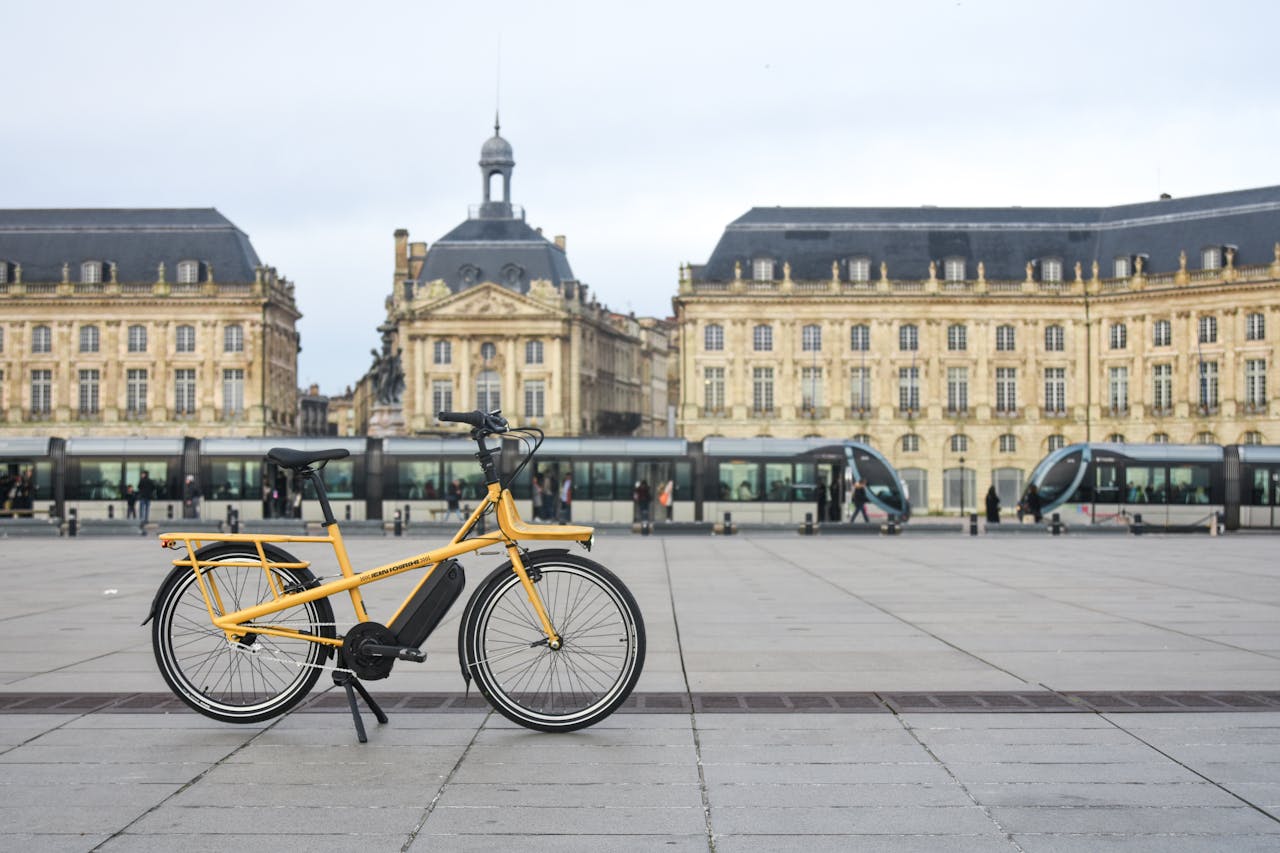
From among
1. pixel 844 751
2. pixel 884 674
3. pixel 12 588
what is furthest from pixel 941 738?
pixel 12 588

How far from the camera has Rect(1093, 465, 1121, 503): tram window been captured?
52.0 metres

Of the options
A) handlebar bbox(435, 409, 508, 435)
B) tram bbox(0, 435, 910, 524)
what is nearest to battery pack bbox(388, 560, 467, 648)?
handlebar bbox(435, 409, 508, 435)

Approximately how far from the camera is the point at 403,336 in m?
97.9

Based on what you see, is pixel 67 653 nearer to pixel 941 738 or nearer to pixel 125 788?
pixel 125 788

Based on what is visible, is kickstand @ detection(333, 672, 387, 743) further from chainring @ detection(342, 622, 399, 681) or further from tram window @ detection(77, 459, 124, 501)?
tram window @ detection(77, 459, 124, 501)

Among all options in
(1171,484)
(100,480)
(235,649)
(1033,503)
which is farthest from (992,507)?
(235,649)

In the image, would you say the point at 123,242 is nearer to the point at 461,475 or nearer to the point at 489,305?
the point at 489,305

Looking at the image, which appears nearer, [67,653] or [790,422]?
[67,653]

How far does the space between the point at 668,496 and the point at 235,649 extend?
43.4 metres

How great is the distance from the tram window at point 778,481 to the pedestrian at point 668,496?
3.19 meters

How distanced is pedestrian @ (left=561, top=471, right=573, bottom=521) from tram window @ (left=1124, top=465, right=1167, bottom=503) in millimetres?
18956

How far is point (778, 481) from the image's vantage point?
5219cm

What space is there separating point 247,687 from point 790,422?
81495mm

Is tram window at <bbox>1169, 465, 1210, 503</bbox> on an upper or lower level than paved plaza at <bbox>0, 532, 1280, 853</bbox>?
upper
